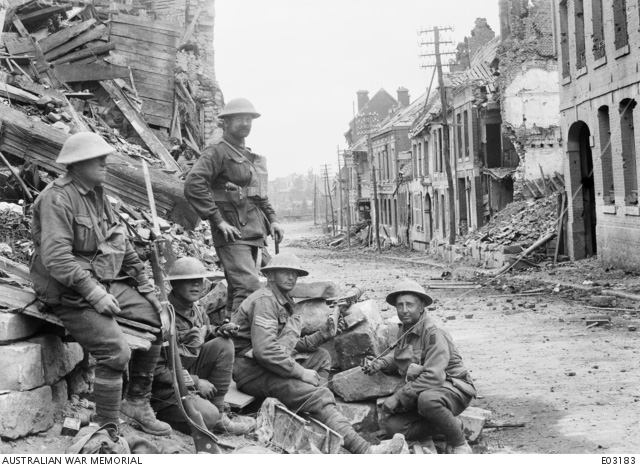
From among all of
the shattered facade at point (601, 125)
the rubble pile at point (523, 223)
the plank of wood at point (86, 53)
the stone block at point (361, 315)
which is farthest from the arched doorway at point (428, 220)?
the stone block at point (361, 315)

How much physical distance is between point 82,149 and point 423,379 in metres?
3.30

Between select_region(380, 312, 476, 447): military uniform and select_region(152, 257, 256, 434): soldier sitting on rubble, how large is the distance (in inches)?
53.4

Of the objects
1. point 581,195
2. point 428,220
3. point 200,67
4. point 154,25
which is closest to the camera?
point 154,25

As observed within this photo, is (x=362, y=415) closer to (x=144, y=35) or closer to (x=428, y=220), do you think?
(x=144, y=35)

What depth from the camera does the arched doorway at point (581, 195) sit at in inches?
963

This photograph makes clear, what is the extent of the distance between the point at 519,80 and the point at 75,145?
3150cm

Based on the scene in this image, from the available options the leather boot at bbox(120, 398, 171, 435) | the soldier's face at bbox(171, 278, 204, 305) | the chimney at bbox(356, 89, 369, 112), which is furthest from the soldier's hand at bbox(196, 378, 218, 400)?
the chimney at bbox(356, 89, 369, 112)

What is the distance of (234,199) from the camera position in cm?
775

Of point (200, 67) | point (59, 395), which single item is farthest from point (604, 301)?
→ point (200, 67)

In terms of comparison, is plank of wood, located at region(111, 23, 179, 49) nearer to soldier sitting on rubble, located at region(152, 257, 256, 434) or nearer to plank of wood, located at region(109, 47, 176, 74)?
plank of wood, located at region(109, 47, 176, 74)

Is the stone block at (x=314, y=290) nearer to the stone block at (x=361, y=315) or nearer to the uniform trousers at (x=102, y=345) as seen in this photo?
the stone block at (x=361, y=315)

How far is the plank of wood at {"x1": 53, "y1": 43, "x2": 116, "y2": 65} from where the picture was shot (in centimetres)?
1594

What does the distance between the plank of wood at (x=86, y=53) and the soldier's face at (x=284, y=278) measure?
11.0 metres
